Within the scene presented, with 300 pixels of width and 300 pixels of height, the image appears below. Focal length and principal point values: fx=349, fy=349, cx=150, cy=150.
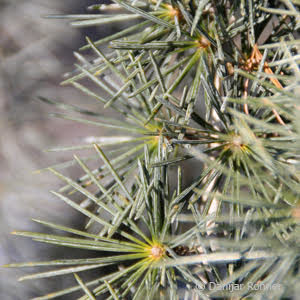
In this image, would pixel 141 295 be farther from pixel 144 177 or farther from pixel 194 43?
pixel 194 43

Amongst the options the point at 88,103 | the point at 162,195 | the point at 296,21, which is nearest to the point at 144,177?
the point at 162,195

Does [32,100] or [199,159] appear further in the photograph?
[32,100]

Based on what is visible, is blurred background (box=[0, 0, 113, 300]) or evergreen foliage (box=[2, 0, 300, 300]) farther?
blurred background (box=[0, 0, 113, 300])

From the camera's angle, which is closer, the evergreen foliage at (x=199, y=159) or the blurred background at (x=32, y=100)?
the evergreen foliage at (x=199, y=159)

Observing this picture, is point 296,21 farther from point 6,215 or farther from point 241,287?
point 6,215

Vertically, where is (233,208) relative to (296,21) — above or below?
below

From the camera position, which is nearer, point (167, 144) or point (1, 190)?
point (167, 144)

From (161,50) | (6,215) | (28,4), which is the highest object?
(28,4)
